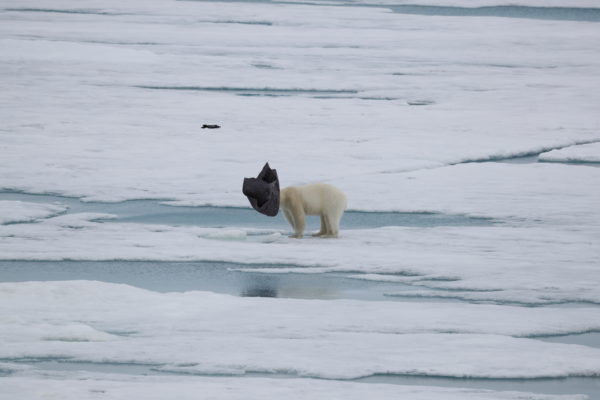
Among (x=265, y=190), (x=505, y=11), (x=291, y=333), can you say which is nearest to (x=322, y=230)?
(x=265, y=190)

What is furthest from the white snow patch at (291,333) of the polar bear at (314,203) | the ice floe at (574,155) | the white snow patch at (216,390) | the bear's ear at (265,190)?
the ice floe at (574,155)

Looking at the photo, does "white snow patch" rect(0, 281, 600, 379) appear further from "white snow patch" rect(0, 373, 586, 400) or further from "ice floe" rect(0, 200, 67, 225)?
"ice floe" rect(0, 200, 67, 225)

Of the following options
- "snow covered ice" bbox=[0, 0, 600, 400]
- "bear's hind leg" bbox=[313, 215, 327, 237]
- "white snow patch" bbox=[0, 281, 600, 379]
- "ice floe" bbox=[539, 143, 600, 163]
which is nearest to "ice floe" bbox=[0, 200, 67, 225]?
"snow covered ice" bbox=[0, 0, 600, 400]

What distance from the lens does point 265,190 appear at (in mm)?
7238

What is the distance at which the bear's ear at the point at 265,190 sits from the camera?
7.21 meters

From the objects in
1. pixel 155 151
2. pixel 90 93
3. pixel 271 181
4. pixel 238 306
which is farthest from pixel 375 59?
pixel 238 306

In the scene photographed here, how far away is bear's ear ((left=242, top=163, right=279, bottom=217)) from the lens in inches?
284

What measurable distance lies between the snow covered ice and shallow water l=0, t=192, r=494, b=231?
4cm

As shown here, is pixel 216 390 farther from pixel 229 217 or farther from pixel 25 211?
pixel 25 211

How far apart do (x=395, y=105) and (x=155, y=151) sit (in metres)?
4.23

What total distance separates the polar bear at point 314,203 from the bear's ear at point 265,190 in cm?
11

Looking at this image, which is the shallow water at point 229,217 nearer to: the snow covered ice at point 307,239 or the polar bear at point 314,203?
the snow covered ice at point 307,239

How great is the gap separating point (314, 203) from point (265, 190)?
314 mm

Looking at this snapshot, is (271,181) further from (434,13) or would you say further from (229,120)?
(434,13)
